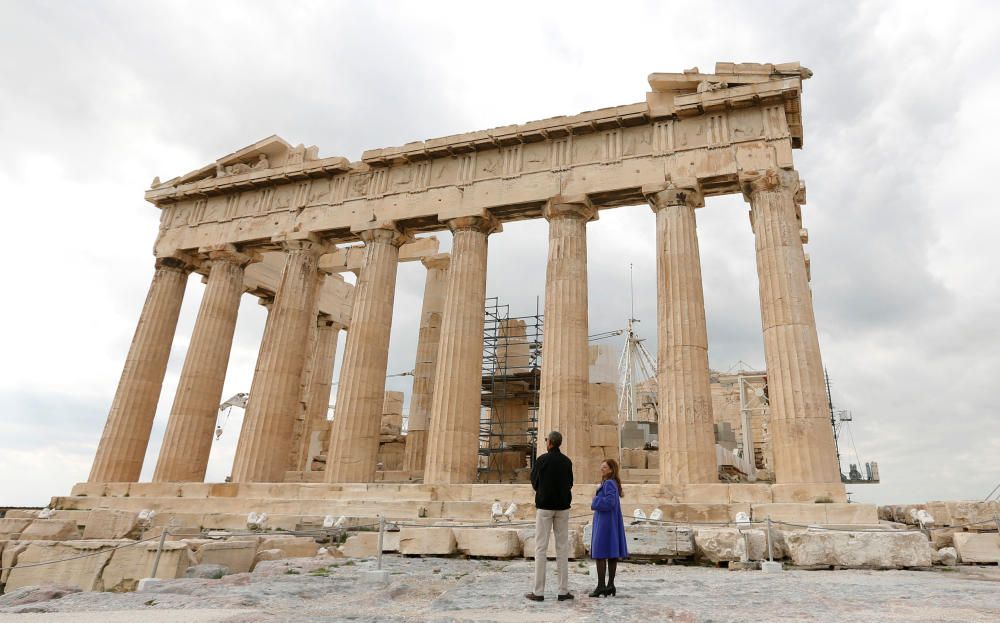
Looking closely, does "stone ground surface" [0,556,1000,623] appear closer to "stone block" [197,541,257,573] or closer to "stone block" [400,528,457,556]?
"stone block" [197,541,257,573]

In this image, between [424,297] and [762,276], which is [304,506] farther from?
[762,276]

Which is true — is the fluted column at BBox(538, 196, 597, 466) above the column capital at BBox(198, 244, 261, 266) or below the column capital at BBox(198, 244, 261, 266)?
below

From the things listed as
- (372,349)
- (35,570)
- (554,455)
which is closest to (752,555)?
(554,455)

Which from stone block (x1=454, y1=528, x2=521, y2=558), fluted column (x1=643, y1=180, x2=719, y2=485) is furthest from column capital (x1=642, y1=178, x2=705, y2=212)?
stone block (x1=454, y1=528, x2=521, y2=558)

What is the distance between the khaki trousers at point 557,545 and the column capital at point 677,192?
12628 millimetres

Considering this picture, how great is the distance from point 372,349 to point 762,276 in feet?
37.7

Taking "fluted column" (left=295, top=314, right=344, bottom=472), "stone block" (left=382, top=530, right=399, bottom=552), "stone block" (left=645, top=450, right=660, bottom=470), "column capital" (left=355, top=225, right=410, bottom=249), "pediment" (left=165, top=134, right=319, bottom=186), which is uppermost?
"pediment" (left=165, top=134, right=319, bottom=186)

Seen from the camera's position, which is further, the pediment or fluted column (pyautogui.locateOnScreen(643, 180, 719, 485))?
the pediment

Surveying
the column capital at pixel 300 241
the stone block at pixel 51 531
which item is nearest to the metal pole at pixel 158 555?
the stone block at pixel 51 531

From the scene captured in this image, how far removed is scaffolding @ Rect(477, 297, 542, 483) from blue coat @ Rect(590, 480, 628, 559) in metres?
15.7

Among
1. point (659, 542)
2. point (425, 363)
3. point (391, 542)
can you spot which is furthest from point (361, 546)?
point (425, 363)

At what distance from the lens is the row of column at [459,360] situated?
1471cm

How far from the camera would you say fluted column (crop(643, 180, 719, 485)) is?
1463 centimetres

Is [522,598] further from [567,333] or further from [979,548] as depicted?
[567,333]
